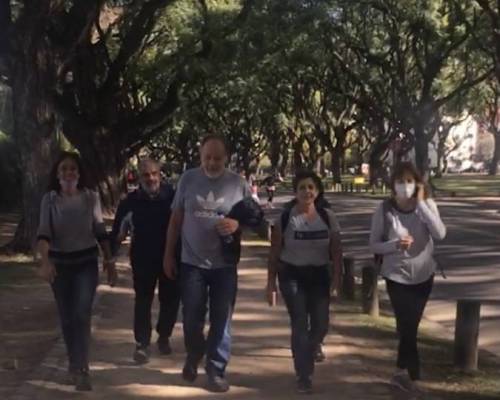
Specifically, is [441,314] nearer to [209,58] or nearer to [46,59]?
[46,59]

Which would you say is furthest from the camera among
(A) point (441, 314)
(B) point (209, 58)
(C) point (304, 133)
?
(C) point (304, 133)

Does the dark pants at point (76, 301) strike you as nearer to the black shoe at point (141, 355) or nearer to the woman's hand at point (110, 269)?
the woman's hand at point (110, 269)

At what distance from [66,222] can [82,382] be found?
1.18 metres

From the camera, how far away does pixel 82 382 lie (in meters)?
6.44

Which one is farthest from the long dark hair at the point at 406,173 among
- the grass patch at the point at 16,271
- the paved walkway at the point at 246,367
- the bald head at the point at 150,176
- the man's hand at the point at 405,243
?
the grass patch at the point at 16,271

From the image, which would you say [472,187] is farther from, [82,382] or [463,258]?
[82,382]

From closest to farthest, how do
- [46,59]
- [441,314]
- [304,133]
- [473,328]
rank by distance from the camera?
1. [473,328]
2. [441,314]
3. [46,59]
4. [304,133]

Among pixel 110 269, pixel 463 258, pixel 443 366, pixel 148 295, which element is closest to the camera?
pixel 110 269

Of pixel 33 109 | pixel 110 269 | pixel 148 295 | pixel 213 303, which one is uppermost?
pixel 33 109

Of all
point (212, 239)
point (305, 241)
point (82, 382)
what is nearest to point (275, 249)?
point (305, 241)

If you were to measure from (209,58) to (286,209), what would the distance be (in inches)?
773

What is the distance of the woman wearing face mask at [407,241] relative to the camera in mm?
6191

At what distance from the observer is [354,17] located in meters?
34.3

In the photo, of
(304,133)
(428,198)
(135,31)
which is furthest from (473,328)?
(304,133)
